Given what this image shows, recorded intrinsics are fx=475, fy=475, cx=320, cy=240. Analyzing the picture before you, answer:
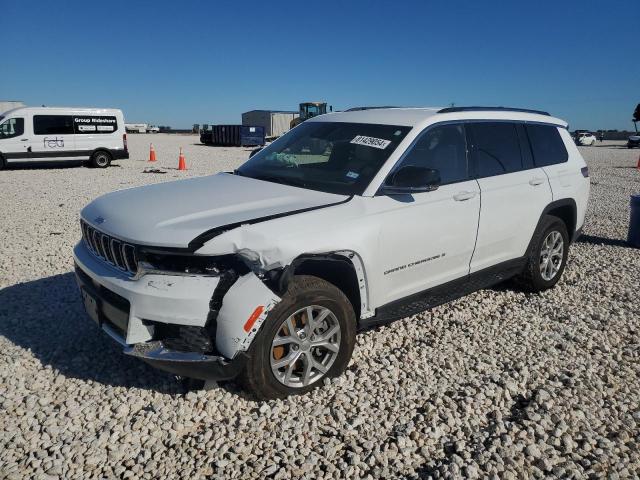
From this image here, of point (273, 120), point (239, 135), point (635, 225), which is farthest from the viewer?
point (273, 120)

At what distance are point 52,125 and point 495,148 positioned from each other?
1683 centimetres

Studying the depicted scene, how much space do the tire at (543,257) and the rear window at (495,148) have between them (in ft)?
2.47

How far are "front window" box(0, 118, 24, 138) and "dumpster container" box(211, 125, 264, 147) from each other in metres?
22.9

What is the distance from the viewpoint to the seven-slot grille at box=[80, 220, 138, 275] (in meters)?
2.85

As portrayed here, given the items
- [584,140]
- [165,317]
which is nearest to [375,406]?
[165,317]

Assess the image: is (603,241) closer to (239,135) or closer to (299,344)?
(299,344)

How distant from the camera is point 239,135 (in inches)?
1521

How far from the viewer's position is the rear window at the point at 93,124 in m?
17.1

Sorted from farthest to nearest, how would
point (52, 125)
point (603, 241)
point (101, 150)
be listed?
point (101, 150), point (52, 125), point (603, 241)

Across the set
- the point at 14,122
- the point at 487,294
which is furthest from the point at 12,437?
the point at 14,122

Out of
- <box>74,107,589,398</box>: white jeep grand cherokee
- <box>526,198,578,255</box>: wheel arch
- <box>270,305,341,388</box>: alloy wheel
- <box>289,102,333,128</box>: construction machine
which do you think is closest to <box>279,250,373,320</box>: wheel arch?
<box>74,107,589,398</box>: white jeep grand cherokee

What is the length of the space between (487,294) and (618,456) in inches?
99.3

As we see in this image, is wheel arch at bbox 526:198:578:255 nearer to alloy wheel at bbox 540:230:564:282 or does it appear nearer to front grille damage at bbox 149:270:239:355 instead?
alloy wheel at bbox 540:230:564:282

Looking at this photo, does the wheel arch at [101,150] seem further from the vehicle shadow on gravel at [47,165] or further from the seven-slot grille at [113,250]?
the seven-slot grille at [113,250]
